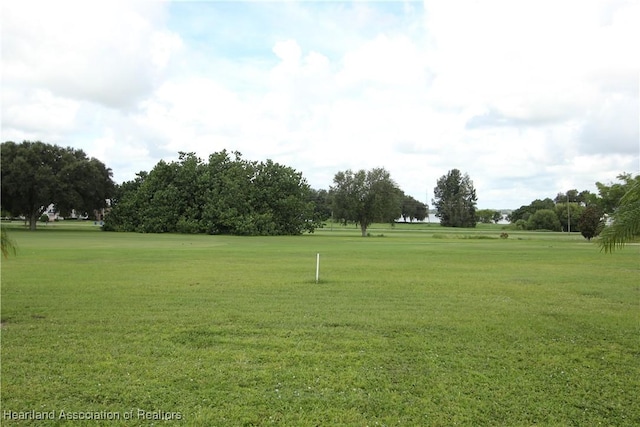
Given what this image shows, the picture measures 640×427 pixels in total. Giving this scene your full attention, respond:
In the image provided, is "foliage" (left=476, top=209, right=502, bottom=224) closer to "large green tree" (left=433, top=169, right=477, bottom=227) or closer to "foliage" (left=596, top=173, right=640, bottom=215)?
"large green tree" (left=433, top=169, right=477, bottom=227)

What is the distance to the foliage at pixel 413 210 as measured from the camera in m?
157

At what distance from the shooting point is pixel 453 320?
1001cm

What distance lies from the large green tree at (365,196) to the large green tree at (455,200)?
64.0 m

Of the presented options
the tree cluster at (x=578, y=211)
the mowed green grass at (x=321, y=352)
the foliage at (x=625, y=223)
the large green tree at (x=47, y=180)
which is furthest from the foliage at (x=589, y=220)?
the large green tree at (x=47, y=180)

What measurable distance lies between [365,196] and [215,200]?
816 inches

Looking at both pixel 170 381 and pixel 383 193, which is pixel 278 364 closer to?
pixel 170 381

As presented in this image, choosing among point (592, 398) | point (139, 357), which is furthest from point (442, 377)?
point (139, 357)

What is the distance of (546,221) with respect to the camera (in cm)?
9806

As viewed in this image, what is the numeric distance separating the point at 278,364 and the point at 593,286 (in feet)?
42.2

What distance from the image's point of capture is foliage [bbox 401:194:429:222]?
157 meters

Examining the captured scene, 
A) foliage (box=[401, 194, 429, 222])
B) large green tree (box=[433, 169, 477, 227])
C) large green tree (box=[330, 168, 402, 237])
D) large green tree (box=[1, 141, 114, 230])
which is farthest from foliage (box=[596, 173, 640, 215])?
foliage (box=[401, 194, 429, 222])

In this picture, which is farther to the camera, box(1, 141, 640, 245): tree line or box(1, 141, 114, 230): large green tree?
box(1, 141, 640, 245): tree line

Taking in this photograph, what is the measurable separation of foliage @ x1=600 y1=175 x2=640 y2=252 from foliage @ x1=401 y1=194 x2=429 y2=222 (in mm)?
147894

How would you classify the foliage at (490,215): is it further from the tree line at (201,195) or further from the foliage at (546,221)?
the tree line at (201,195)
